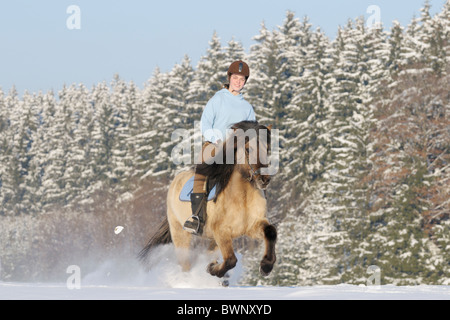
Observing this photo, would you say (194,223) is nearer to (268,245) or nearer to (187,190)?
(187,190)

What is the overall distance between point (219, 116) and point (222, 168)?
83 centimetres

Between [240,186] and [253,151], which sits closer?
[253,151]

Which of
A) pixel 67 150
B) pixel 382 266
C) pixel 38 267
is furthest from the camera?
pixel 67 150

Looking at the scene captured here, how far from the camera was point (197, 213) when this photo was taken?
1148 centimetres

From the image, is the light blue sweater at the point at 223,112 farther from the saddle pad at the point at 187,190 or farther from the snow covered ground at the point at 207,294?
the snow covered ground at the point at 207,294

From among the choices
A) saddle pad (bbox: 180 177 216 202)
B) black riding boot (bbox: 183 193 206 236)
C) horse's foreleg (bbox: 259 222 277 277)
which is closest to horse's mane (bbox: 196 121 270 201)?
black riding boot (bbox: 183 193 206 236)

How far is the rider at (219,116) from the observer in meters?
11.5

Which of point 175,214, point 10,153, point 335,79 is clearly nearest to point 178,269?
point 175,214

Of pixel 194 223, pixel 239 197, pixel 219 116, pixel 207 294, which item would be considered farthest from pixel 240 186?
pixel 207 294

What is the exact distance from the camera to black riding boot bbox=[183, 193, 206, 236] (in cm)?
1143

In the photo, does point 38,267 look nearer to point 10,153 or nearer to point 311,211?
point 10,153

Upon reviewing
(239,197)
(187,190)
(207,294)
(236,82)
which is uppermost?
(236,82)
